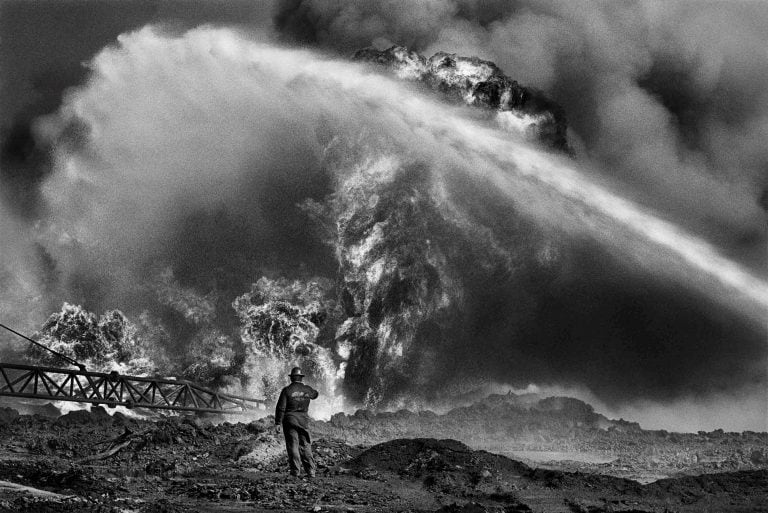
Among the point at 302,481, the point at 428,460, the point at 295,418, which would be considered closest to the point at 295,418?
the point at 295,418

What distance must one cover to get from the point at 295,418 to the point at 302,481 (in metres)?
1.59

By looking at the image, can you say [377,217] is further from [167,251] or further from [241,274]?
[167,251]

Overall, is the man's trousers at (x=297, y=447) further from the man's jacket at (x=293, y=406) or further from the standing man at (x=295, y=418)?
the man's jacket at (x=293, y=406)

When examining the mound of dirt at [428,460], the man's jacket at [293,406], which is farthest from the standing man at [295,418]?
the mound of dirt at [428,460]

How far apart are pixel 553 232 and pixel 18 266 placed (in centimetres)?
3343

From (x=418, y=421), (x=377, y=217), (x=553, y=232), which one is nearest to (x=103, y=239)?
(x=377, y=217)

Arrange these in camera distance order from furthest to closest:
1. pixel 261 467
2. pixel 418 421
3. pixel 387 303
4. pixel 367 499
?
1. pixel 387 303
2. pixel 418 421
3. pixel 261 467
4. pixel 367 499

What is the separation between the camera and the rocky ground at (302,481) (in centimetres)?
1914

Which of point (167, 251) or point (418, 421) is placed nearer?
point (418, 421)

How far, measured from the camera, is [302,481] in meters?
21.2

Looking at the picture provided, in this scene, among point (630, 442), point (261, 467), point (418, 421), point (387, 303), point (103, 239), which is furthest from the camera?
point (103, 239)

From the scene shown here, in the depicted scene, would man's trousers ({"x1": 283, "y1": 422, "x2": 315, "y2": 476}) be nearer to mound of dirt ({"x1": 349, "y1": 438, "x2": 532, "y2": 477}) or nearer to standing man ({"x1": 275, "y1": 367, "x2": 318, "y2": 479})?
standing man ({"x1": 275, "y1": 367, "x2": 318, "y2": 479})

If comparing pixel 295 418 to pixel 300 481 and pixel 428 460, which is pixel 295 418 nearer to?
pixel 300 481

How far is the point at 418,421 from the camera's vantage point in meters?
42.9
